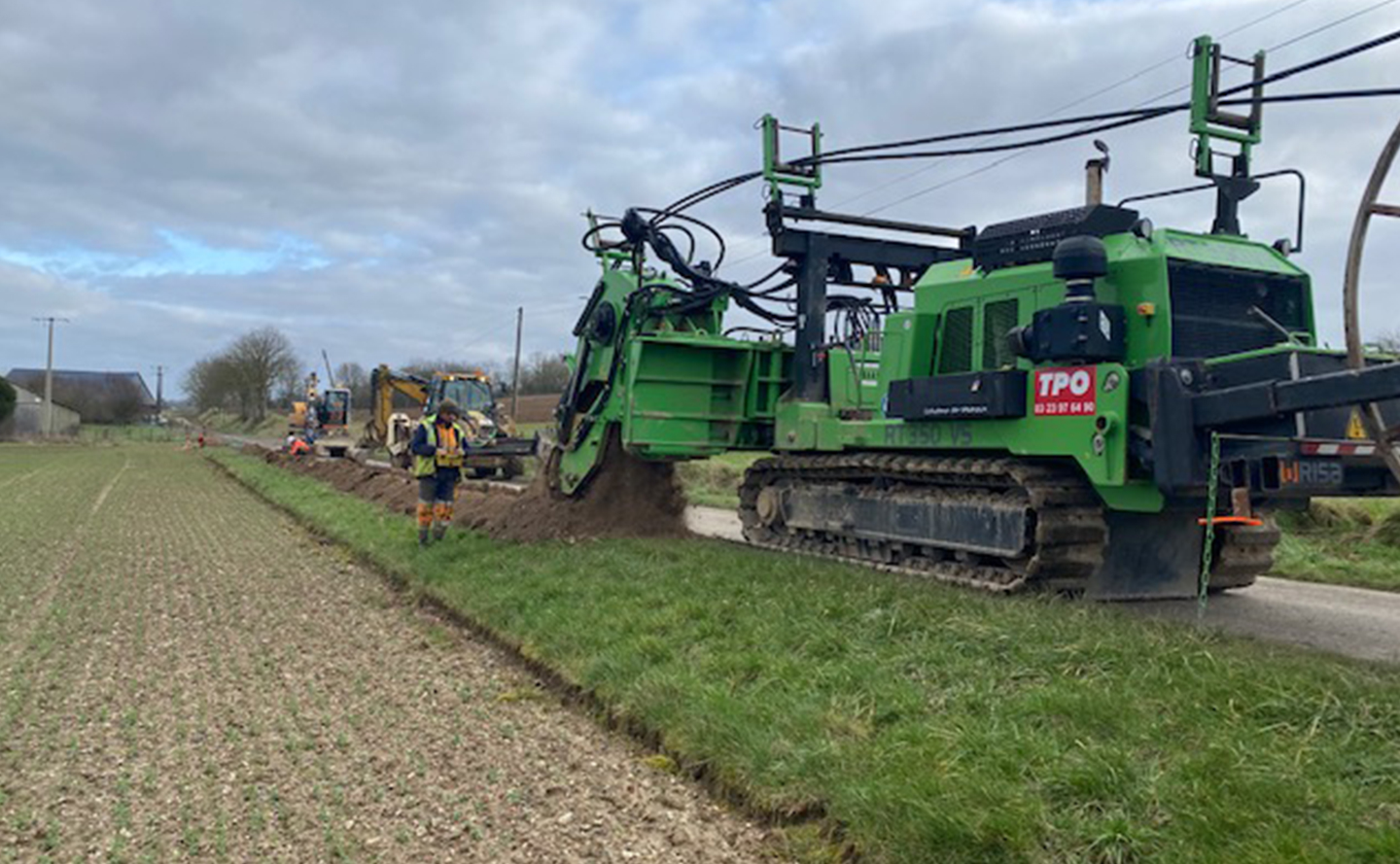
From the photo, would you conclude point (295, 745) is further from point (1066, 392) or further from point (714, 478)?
point (714, 478)

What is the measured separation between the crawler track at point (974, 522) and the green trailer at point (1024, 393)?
0.02m

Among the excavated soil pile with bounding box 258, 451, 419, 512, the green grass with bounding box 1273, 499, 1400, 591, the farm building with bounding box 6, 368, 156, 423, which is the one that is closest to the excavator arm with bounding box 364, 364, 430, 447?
the excavated soil pile with bounding box 258, 451, 419, 512

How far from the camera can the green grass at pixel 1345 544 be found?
37.9ft

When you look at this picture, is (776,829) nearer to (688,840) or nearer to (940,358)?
(688,840)

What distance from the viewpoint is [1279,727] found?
477 centimetres

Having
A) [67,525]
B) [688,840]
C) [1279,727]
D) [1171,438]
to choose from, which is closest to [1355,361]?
[1279,727]

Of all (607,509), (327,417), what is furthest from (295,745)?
(327,417)

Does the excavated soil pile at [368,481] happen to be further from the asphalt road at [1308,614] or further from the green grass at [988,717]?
the asphalt road at [1308,614]

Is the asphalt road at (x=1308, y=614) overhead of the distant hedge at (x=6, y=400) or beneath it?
beneath

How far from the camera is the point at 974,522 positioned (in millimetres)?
8992

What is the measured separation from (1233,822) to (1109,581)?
17.2ft

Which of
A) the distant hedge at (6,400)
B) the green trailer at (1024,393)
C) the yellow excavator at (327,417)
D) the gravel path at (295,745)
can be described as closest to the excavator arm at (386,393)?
the yellow excavator at (327,417)

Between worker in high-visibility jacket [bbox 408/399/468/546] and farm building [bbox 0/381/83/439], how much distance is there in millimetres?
61849

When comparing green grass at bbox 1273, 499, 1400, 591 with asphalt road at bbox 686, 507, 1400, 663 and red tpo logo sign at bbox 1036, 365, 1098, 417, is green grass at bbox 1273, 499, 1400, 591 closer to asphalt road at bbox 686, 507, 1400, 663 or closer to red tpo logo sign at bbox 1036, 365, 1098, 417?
asphalt road at bbox 686, 507, 1400, 663
